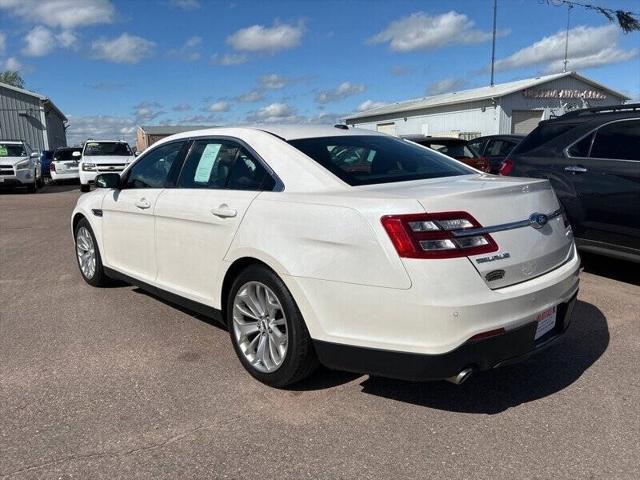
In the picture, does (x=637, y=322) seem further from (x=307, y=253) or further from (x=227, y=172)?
(x=227, y=172)

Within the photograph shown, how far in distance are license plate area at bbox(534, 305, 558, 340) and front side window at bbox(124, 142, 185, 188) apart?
282 cm

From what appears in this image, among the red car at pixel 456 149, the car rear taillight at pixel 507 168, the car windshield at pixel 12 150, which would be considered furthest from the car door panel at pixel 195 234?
the car windshield at pixel 12 150

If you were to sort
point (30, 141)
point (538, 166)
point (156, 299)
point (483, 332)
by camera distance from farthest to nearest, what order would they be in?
1. point (30, 141)
2. point (538, 166)
3. point (156, 299)
4. point (483, 332)

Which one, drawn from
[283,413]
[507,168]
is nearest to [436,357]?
[283,413]

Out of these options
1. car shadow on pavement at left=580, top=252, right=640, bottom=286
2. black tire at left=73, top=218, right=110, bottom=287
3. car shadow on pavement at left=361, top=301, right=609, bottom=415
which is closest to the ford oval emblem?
→ car shadow on pavement at left=361, top=301, right=609, bottom=415

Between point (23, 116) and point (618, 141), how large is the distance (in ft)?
112

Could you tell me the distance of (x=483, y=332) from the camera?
8.95 ft

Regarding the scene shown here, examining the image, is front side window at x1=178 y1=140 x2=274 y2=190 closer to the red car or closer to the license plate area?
the license plate area

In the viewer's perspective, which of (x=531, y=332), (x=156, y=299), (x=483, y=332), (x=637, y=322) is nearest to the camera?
(x=483, y=332)

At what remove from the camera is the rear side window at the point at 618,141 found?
17.9 ft

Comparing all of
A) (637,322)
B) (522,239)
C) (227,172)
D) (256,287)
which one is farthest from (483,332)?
(637,322)

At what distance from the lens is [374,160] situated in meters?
3.71

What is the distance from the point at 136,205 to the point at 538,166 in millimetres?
4337

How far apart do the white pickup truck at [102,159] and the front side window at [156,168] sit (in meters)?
12.1
